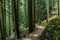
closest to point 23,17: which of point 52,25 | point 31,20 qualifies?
point 31,20

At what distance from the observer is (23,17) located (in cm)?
1972

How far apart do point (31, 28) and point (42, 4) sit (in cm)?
1126

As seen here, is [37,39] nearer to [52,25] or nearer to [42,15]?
[52,25]

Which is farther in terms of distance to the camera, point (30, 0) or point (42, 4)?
point (42, 4)

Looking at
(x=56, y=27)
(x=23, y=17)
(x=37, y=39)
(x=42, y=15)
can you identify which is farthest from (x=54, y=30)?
(x=42, y=15)

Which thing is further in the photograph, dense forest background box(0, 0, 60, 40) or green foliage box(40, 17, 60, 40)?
dense forest background box(0, 0, 60, 40)

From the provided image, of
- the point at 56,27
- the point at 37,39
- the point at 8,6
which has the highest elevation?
the point at 8,6

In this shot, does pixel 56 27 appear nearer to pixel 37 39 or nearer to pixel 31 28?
pixel 37 39

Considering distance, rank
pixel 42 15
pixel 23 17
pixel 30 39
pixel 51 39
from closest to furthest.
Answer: pixel 51 39 → pixel 30 39 → pixel 23 17 → pixel 42 15

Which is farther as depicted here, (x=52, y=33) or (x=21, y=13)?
(x=21, y=13)

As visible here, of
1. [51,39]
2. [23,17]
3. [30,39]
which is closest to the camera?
[51,39]

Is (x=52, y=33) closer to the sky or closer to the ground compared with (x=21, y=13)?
closer to the ground

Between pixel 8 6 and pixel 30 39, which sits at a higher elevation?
pixel 8 6

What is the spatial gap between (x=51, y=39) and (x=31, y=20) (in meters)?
3.64
